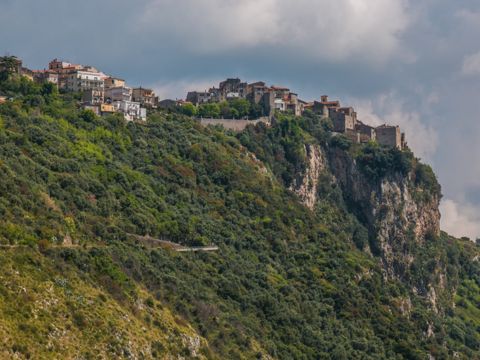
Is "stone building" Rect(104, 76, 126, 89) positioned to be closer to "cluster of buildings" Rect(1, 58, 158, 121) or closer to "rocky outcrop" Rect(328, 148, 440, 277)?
"cluster of buildings" Rect(1, 58, 158, 121)

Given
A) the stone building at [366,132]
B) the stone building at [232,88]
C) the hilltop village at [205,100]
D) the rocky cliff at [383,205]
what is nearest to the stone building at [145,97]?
the hilltop village at [205,100]

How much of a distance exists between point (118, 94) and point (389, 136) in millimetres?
47626

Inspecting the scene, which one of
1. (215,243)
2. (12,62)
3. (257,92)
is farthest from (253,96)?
(215,243)

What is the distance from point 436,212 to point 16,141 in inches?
3247

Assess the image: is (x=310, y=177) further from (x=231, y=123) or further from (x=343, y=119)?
(x=343, y=119)

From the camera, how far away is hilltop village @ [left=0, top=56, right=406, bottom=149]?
123m

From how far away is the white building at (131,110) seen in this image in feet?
394

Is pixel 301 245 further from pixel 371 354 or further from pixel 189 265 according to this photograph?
pixel 189 265

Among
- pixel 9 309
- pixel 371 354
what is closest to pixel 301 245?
pixel 371 354

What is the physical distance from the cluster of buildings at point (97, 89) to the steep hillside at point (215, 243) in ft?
12.4

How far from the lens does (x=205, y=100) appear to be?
498 feet

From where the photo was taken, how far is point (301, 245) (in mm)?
110938

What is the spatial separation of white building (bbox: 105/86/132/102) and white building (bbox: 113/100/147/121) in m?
3.42

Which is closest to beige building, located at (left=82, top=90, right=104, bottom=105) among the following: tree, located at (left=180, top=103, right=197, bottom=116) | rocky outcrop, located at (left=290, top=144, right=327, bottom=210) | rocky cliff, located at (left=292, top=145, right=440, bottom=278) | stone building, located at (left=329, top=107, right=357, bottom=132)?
tree, located at (left=180, top=103, right=197, bottom=116)
